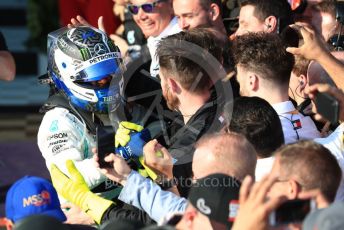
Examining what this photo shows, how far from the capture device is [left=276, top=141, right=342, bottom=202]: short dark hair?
12.0 feet

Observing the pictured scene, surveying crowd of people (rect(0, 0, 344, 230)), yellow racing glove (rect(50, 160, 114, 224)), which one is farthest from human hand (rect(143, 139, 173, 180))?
yellow racing glove (rect(50, 160, 114, 224))

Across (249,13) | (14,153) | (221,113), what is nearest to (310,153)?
(221,113)

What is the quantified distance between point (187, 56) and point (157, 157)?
79 cm

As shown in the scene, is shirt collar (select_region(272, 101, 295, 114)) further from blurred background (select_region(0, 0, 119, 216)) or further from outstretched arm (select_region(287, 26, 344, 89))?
blurred background (select_region(0, 0, 119, 216))

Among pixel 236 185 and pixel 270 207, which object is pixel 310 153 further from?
pixel 270 207

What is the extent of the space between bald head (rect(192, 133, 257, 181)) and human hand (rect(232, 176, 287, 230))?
586mm

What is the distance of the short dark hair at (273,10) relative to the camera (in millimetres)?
6152

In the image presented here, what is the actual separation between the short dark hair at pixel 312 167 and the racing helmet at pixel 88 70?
159 centimetres

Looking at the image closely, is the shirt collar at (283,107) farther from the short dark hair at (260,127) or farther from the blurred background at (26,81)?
the blurred background at (26,81)

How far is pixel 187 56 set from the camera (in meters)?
4.90

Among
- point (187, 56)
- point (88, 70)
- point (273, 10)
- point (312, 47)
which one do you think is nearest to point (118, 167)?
point (187, 56)

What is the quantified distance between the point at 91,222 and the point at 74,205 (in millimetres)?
146

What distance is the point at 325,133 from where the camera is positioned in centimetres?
540

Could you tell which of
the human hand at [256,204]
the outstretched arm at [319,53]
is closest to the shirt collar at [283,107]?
the outstretched arm at [319,53]
